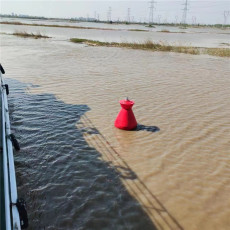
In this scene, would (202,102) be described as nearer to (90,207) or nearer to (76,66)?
(90,207)

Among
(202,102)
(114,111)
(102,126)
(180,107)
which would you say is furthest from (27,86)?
(202,102)

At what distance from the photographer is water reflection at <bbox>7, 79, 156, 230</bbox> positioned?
3576 mm

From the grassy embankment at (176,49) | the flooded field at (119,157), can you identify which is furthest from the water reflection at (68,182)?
the grassy embankment at (176,49)

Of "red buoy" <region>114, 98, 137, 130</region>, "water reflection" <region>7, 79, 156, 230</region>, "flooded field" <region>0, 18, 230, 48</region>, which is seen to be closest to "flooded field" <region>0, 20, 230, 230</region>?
"water reflection" <region>7, 79, 156, 230</region>

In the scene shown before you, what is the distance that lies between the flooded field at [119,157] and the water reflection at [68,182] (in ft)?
0.05

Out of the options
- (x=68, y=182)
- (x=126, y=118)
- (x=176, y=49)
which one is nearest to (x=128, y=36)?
(x=176, y=49)

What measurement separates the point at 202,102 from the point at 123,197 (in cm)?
602

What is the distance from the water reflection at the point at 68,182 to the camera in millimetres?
3576

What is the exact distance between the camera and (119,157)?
207 inches

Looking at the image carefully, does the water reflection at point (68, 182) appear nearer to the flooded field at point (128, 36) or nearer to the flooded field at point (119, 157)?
the flooded field at point (119, 157)

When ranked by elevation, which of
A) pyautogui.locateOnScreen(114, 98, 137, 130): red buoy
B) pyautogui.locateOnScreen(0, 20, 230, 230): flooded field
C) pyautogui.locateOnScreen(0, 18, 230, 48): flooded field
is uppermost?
pyautogui.locateOnScreen(0, 18, 230, 48): flooded field

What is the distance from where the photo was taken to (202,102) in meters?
9.11

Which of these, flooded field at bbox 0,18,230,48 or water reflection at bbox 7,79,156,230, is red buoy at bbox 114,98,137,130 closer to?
water reflection at bbox 7,79,156,230

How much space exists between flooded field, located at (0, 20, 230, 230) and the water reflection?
0.01 m
